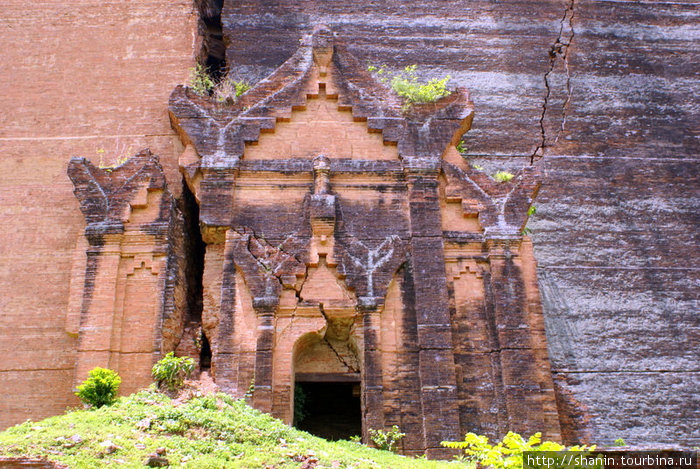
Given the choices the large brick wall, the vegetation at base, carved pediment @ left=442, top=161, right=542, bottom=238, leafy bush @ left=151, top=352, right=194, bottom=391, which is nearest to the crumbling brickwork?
carved pediment @ left=442, top=161, right=542, bottom=238

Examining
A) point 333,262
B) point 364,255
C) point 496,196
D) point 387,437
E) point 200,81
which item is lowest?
point 387,437

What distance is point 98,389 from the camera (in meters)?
10.3

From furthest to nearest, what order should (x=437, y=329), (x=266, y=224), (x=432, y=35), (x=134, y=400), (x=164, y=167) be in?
1. (x=432, y=35)
2. (x=164, y=167)
3. (x=266, y=224)
4. (x=437, y=329)
5. (x=134, y=400)

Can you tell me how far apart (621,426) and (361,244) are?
16.2 ft

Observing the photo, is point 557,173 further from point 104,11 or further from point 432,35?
point 104,11

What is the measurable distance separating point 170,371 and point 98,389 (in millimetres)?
935

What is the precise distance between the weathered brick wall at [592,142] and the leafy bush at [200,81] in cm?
86

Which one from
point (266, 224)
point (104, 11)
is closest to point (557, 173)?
point (266, 224)

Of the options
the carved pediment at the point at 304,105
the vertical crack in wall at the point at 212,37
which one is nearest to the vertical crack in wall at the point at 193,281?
the carved pediment at the point at 304,105

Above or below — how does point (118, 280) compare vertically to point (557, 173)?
below

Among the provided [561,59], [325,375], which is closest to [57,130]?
[325,375]

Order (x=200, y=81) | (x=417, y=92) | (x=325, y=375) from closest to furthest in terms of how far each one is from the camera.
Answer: (x=325, y=375) < (x=417, y=92) < (x=200, y=81)

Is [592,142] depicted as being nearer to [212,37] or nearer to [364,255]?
[364,255]

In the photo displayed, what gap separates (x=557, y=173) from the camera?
1477 cm
